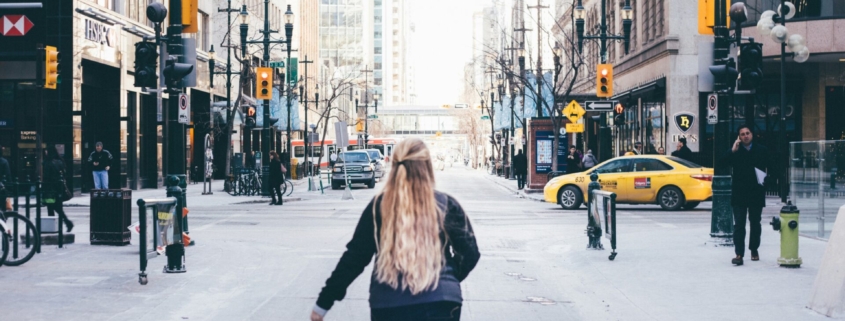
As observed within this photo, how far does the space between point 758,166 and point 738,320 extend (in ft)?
13.6

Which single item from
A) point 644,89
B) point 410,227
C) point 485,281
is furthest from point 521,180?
point 410,227

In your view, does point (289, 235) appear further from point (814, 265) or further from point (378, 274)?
point (378, 274)

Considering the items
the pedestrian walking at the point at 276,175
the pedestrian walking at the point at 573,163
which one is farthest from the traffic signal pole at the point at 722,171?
the pedestrian walking at the point at 573,163

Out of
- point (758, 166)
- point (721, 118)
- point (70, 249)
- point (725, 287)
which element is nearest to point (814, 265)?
point (758, 166)

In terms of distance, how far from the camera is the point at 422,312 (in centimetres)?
455

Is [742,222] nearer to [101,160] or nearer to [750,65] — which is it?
[750,65]

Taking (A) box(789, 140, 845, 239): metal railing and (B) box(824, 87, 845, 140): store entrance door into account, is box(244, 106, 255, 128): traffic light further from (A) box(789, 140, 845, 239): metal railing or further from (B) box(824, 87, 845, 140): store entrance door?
(A) box(789, 140, 845, 239): metal railing

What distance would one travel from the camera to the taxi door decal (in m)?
25.5

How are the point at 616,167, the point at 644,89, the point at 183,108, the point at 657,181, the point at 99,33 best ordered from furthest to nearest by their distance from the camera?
the point at 644,89 < the point at 99,33 < the point at 616,167 < the point at 657,181 < the point at 183,108

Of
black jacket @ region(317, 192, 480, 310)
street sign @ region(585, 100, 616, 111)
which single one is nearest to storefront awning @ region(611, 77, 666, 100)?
street sign @ region(585, 100, 616, 111)

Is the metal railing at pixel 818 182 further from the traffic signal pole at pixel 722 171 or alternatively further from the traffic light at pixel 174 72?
the traffic light at pixel 174 72

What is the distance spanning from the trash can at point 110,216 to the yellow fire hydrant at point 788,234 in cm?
957

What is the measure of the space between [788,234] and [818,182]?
3.93m

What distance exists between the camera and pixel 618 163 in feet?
85.1
